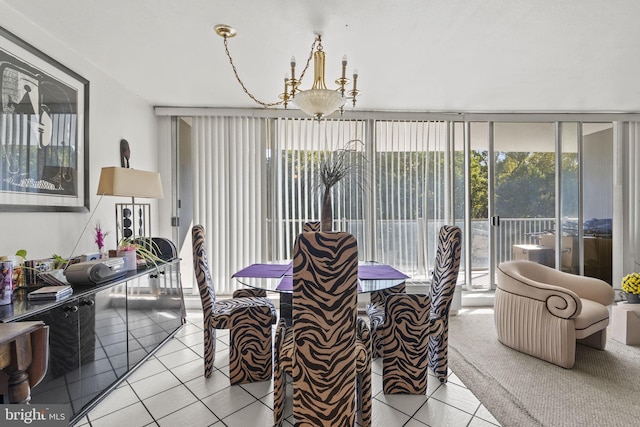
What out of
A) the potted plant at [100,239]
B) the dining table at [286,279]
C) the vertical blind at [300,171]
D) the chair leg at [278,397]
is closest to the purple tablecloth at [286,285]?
the dining table at [286,279]

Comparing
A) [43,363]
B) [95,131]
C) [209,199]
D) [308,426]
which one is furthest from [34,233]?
[308,426]

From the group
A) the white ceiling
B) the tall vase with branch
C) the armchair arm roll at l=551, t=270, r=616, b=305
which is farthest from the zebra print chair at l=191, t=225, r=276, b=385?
the armchair arm roll at l=551, t=270, r=616, b=305

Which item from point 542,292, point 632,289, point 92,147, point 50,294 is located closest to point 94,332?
point 50,294

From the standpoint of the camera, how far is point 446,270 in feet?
7.08

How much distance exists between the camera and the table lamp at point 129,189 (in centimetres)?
244

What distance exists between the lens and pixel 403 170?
401 centimetres

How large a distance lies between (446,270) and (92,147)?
3.11 m

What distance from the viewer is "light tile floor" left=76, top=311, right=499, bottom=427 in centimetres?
180

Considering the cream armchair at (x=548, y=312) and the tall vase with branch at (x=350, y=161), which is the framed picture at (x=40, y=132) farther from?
the cream armchair at (x=548, y=312)

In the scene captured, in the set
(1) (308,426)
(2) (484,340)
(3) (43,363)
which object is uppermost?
(3) (43,363)

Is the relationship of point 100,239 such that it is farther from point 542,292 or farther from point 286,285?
point 542,292

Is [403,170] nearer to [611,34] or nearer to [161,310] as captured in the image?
[611,34]

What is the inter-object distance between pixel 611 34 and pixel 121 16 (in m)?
3.43

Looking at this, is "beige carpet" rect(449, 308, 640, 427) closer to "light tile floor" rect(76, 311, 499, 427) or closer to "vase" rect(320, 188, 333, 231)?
"light tile floor" rect(76, 311, 499, 427)
